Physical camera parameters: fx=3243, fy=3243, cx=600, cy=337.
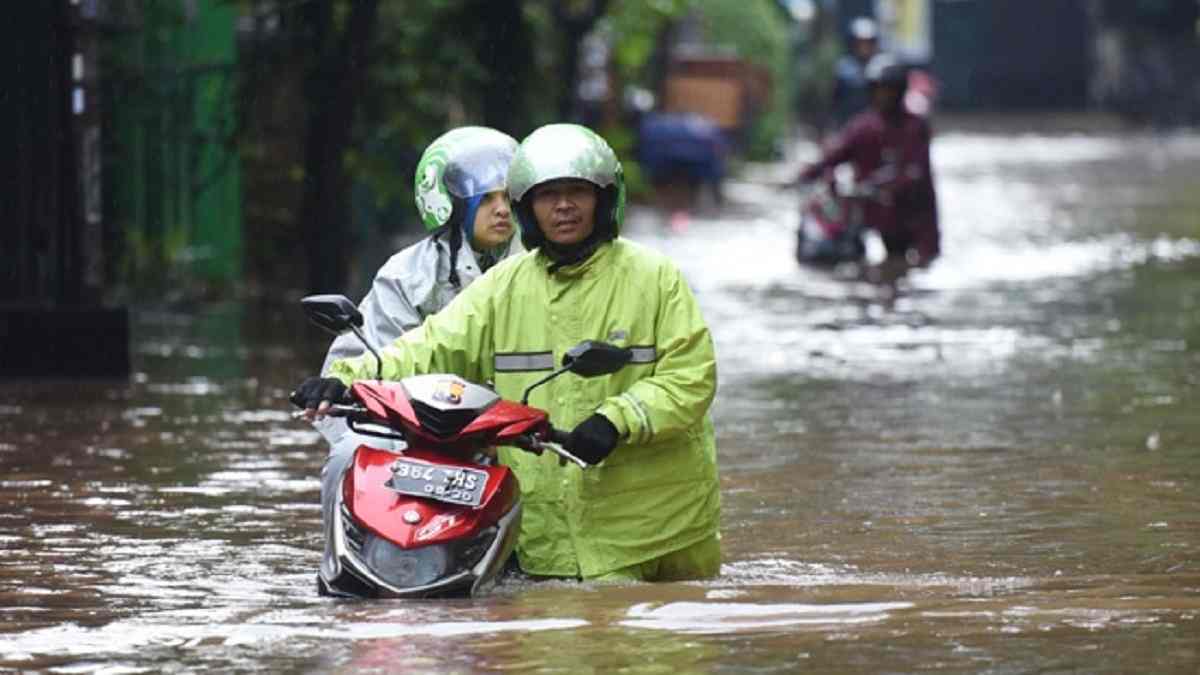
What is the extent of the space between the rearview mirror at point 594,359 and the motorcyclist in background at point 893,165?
15.4m

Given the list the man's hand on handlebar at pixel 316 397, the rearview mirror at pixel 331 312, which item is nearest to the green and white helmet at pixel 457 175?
the rearview mirror at pixel 331 312

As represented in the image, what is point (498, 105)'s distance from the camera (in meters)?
23.0

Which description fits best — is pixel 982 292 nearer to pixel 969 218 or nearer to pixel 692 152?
pixel 969 218

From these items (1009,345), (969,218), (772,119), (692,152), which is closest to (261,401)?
(1009,345)

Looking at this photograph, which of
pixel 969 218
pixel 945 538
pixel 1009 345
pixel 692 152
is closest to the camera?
pixel 945 538

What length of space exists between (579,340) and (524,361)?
0.54ft

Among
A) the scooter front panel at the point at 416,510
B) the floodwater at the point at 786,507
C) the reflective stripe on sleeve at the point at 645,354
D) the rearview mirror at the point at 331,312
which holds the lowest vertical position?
the floodwater at the point at 786,507

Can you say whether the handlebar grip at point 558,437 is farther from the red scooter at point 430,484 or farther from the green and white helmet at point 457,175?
the green and white helmet at point 457,175

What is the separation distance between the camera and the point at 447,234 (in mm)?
9352

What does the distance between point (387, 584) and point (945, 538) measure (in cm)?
274

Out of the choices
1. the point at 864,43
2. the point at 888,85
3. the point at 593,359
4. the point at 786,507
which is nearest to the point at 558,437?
the point at 593,359

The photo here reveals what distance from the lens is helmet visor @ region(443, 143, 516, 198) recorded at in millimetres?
9211

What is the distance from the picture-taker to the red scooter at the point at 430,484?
8.16m

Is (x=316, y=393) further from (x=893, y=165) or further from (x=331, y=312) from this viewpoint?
(x=893, y=165)
